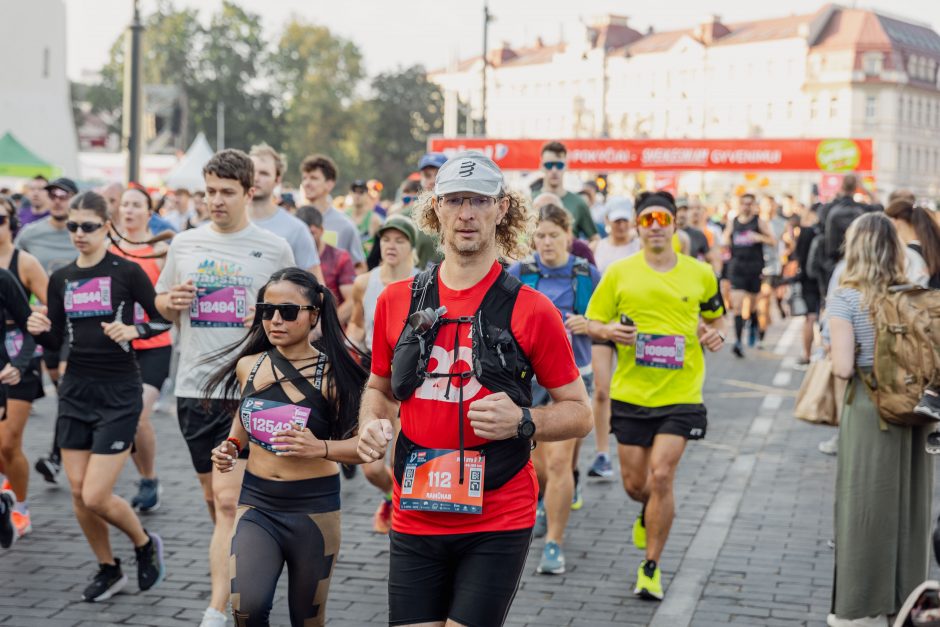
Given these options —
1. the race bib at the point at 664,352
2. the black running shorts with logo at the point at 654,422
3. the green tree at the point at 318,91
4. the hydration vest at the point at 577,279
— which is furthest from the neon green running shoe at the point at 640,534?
the green tree at the point at 318,91

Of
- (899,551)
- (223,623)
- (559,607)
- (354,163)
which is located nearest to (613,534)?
(559,607)

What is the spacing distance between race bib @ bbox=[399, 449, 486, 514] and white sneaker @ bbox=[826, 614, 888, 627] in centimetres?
285

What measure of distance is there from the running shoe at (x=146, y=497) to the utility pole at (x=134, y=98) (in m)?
10.1

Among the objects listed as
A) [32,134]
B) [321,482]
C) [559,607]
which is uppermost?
[32,134]

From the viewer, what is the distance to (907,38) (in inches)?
4771

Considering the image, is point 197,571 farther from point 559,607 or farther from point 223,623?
point 559,607

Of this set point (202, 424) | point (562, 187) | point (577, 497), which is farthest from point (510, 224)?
point (562, 187)

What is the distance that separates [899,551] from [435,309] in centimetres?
314

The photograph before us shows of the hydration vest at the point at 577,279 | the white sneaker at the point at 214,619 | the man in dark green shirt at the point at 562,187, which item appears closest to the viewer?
Result: the white sneaker at the point at 214,619

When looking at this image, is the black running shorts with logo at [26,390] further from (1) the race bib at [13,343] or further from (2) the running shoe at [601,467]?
(2) the running shoe at [601,467]

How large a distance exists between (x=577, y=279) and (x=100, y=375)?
278cm

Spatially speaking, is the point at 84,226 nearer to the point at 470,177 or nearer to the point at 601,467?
the point at 470,177

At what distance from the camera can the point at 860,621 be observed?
19.8 feet

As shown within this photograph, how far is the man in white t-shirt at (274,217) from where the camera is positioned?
24.1 ft
